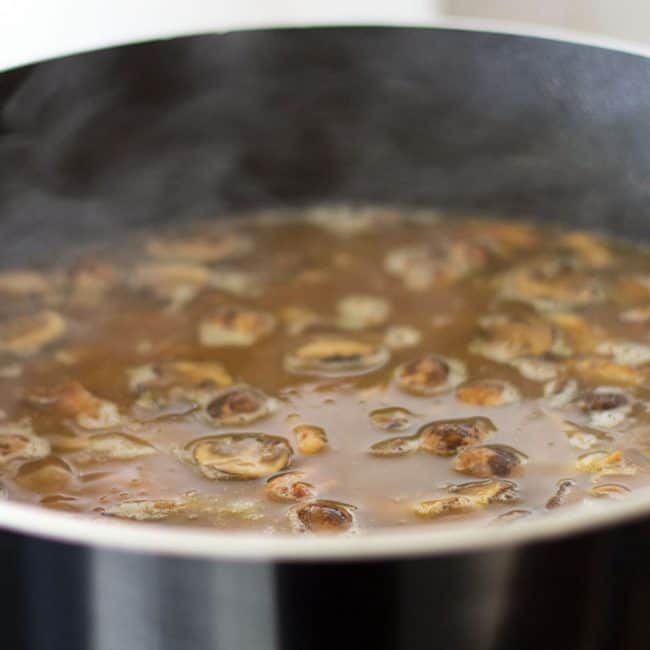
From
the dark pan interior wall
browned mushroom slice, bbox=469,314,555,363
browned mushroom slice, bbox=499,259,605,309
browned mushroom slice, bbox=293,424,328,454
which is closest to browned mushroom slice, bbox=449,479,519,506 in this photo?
browned mushroom slice, bbox=293,424,328,454

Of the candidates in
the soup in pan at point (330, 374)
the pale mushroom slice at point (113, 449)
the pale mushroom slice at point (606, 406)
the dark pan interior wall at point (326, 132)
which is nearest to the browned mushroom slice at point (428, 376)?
the soup in pan at point (330, 374)

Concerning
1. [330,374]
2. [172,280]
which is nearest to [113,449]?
[330,374]

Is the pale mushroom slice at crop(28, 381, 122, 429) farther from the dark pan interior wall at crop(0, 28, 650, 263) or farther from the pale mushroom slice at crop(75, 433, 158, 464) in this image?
the dark pan interior wall at crop(0, 28, 650, 263)

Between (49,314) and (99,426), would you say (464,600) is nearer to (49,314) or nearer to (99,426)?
(99,426)

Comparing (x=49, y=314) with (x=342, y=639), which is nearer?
(x=342, y=639)

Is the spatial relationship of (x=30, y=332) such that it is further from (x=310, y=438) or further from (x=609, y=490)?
(x=609, y=490)

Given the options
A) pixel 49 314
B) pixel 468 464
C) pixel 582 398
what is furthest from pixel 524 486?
pixel 49 314
